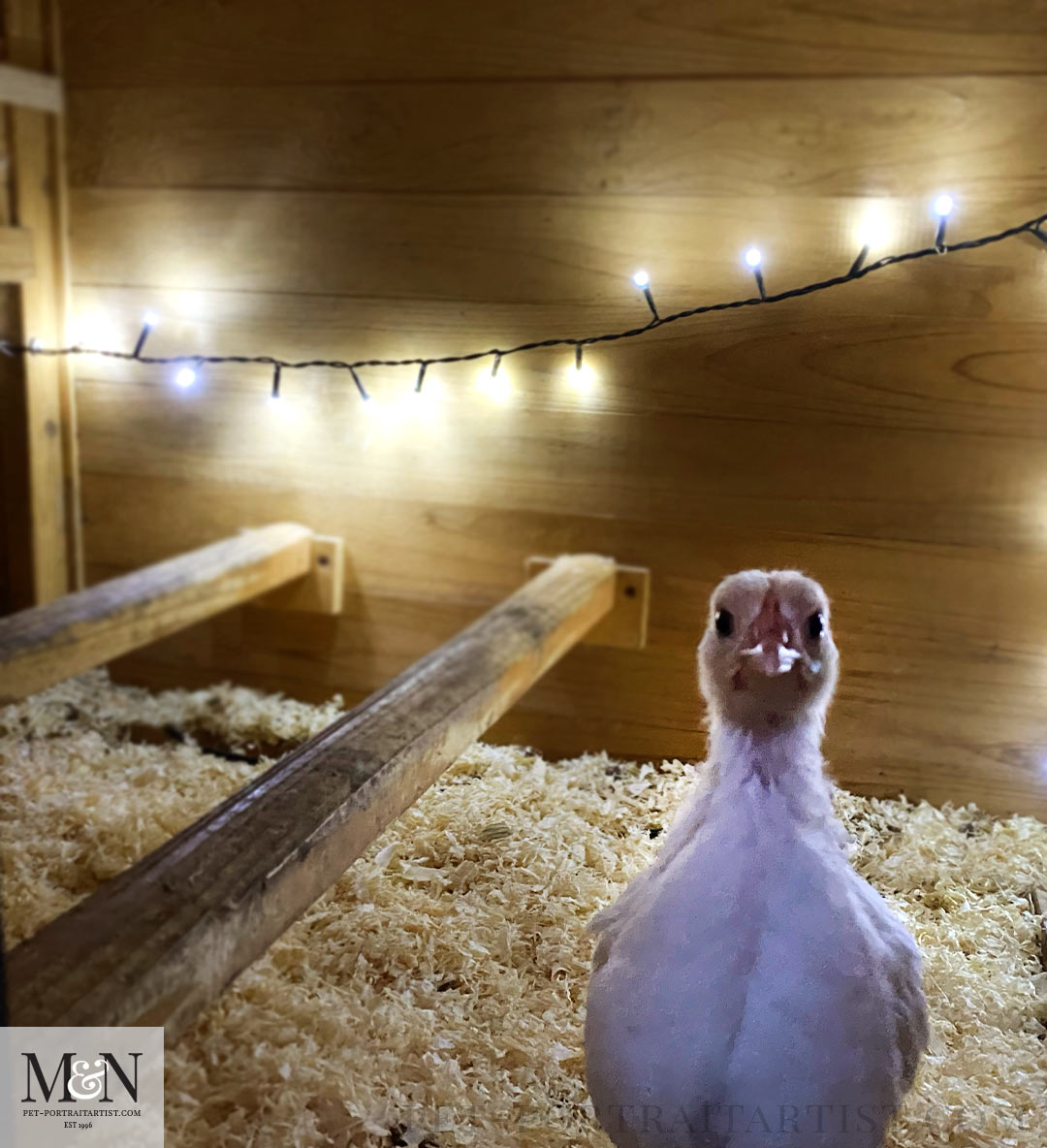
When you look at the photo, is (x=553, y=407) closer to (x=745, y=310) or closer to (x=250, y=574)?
(x=745, y=310)

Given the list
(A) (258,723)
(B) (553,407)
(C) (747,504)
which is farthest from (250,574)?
(C) (747,504)

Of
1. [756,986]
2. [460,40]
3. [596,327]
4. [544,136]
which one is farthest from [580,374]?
[460,40]

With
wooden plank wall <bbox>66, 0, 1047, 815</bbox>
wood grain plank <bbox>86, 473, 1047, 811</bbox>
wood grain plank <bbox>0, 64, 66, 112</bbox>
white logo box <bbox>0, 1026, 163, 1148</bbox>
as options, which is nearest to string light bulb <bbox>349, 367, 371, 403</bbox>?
wooden plank wall <bbox>66, 0, 1047, 815</bbox>

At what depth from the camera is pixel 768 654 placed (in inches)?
21.7

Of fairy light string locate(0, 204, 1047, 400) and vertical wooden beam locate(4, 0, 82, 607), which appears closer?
fairy light string locate(0, 204, 1047, 400)

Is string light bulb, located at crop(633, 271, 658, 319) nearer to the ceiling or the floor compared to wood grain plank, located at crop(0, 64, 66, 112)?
nearer to the floor

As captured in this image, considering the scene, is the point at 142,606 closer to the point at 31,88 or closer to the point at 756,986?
the point at 31,88

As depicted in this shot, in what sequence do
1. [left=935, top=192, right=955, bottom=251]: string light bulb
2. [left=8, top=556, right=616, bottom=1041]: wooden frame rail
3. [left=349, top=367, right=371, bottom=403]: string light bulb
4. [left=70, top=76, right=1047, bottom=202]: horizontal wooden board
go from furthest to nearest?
[left=349, top=367, right=371, bottom=403]: string light bulb, [left=70, top=76, right=1047, bottom=202]: horizontal wooden board, [left=935, top=192, right=955, bottom=251]: string light bulb, [left=8, top=556, right=616, bottom=1041]: wooden frame rail

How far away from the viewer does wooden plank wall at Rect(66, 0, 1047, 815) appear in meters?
0.60

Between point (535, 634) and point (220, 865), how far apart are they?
54 centimetres

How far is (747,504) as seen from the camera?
2.07 ft

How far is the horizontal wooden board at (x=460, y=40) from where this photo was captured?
99cm

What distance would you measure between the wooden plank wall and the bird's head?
0.02 metres

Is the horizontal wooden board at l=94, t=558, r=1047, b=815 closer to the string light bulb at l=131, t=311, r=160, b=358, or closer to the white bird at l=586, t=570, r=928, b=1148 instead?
the white bird at l=586, t=570, r=928, b=1148
